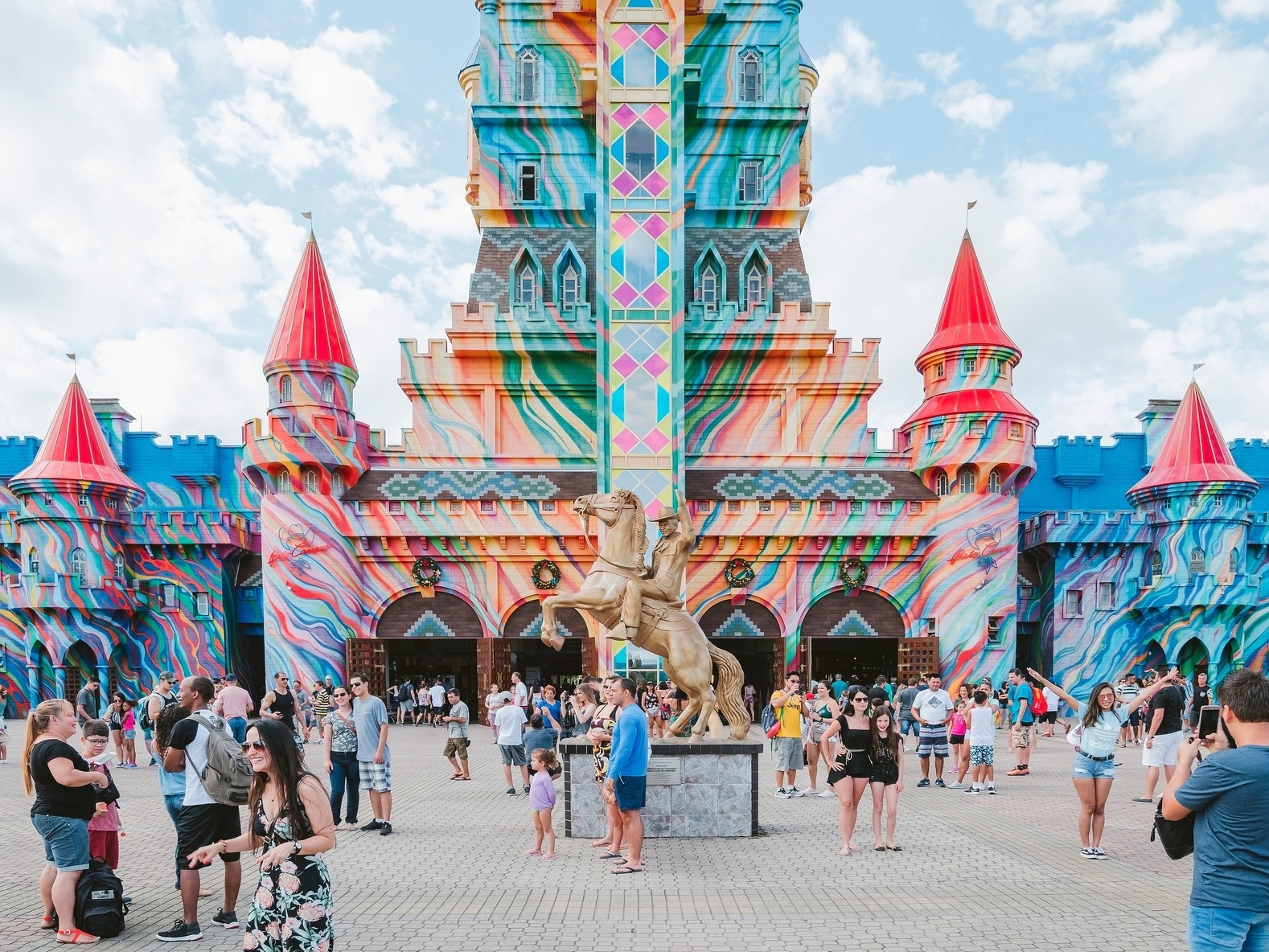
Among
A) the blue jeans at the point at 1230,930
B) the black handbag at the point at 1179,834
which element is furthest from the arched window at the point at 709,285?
the blue jeans at the point at 1230,930

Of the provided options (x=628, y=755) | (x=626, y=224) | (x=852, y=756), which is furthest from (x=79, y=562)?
(x=852, y=756)

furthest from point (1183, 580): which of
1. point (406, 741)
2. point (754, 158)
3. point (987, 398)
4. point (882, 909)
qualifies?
point (882, 909)

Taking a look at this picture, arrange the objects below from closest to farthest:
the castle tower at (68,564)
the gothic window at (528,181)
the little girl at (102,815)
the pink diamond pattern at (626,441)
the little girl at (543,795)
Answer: the little girl at (102,815)
the little girl at (543,795)
the pink diamond pattern at (626,441)
the castle tower at (68,564)
the gothic window at (528,181)

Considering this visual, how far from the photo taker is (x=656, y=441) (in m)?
29.3

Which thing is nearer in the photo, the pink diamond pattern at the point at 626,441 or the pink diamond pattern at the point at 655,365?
the pink diamond pattern at the point at 626,441

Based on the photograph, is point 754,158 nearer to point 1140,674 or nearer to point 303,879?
point 1140,674

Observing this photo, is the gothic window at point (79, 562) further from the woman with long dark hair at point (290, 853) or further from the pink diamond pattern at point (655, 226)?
the woman with long dark hair at point (290, 853)

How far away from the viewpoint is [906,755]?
1995cm

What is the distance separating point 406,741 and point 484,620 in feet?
23.7

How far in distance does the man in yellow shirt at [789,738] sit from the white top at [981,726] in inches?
99.5

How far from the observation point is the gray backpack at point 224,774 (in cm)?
724

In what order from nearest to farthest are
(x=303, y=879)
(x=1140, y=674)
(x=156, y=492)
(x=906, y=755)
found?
(x=303, y=879) < (x=906, y=755) < (x=1140, y=674) < (x=156, y=492)

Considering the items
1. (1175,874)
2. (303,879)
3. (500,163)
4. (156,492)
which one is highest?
(500,163)

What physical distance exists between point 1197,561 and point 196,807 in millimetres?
31910
